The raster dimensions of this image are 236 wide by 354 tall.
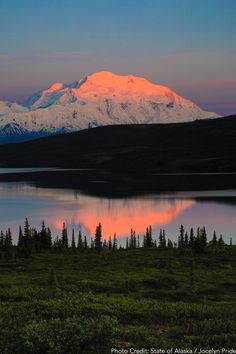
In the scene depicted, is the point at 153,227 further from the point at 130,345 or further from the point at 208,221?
the point at 130,345

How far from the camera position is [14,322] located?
2303 cm

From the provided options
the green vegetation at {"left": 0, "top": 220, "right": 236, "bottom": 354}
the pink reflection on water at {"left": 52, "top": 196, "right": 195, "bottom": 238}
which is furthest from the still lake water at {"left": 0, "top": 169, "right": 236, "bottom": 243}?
the green vegetation at {"left": 0, "top": 220, "right": 236, "bottom": 354}

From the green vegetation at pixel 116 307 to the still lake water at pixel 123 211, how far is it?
51.3m

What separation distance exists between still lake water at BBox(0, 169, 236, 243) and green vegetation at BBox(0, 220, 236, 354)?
168 feet

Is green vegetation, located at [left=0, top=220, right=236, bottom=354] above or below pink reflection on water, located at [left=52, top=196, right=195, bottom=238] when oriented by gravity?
above

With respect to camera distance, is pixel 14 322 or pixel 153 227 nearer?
pixel 14 322

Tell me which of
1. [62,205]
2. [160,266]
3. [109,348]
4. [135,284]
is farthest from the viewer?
[62,205]

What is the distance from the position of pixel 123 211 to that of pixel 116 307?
383ft

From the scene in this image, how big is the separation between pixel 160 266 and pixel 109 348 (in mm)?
31964

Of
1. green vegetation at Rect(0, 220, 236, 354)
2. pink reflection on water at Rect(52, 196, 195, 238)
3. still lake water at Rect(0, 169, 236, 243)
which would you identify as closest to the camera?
green vegetation at Rect(0, 220, 236, 354)

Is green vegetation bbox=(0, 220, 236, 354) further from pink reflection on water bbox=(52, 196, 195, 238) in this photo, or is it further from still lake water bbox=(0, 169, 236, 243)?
pink reflection on water bbox=(52, 196, 195, 238)

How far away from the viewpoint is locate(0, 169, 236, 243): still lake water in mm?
115312

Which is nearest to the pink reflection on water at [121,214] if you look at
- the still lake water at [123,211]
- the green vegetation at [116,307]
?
the still lake water at [123,211]

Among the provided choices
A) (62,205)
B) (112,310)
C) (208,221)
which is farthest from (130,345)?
(62,205)
